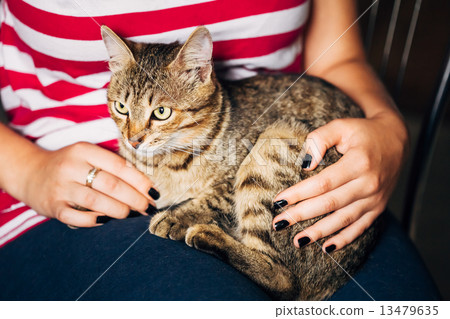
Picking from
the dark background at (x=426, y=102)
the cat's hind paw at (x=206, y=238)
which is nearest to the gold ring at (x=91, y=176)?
the cat's hind paw at (x=206, y=238)

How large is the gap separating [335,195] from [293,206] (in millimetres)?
101

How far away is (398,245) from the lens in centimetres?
97

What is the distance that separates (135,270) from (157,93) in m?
0.43

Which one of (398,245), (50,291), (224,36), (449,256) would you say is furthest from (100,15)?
(449,256)

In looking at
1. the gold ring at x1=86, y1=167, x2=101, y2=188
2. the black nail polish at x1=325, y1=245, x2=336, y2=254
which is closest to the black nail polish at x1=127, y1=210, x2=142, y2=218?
the gold ring at x1=86, y1=167, x2=101, y2=188

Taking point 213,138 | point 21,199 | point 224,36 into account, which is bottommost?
point 21,199

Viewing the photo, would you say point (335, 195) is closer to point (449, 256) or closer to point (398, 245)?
point (398, 245)

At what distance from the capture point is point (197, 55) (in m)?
0.89

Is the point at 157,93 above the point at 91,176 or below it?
above

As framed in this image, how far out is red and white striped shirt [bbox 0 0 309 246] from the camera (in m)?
0.86

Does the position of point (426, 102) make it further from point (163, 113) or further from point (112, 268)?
point (112, 268)

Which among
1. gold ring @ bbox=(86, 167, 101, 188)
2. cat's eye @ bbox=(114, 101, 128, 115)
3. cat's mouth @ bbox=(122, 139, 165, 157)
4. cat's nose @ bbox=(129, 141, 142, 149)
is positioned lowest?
gold ring @ bbox=(86, 167, 101, 188)

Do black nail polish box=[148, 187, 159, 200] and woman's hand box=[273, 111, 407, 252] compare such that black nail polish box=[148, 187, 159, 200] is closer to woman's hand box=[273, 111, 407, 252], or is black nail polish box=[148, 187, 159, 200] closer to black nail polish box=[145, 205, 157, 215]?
black nail polish box=[145, 205, 157, 215]

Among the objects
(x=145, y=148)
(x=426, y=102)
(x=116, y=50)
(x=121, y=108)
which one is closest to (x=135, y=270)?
(x=145, y=148)
